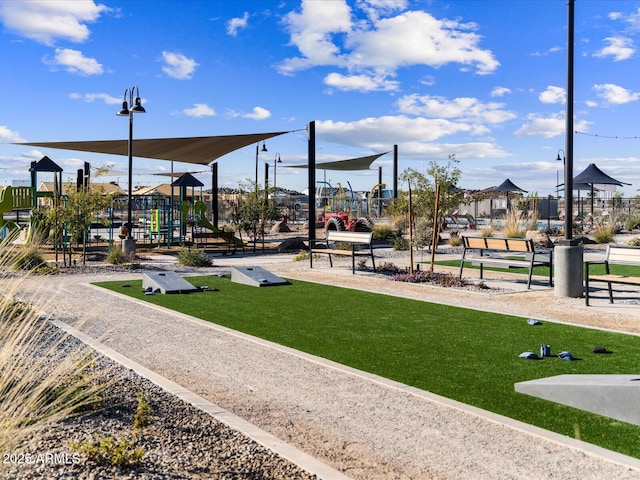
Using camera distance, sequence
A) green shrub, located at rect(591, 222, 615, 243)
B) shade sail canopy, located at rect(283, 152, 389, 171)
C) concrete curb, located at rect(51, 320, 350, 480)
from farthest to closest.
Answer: shade sail canopy, located at rect(283, 152, 389, 171), green shrub, located at rect(591, 222, 615, 243), concrete curb, located at rect(51, 320, 350, 480)

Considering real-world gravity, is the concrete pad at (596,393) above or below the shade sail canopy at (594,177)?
below

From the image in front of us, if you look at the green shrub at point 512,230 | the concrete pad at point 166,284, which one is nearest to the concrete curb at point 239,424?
the concrete pad at point 166,284

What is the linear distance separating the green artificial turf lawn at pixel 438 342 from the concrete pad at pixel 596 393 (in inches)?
2.7

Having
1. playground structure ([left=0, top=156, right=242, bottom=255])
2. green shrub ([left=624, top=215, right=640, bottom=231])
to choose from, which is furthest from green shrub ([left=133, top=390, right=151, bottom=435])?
green shrub ([left=624, top=215, right=640, bottom=231])

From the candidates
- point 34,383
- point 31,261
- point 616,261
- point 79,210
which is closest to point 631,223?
point 616,261

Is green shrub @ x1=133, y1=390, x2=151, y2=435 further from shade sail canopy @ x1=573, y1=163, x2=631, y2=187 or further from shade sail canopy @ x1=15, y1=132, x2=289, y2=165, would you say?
shade sail canopy @ x1=573, y1=163, x2=631, y2=187

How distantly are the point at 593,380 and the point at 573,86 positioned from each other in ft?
19.4

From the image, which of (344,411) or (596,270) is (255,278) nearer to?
(344,411)

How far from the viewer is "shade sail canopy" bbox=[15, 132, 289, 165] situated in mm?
15578

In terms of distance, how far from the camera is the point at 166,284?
9.72 meters

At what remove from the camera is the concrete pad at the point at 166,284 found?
9594 millimetres

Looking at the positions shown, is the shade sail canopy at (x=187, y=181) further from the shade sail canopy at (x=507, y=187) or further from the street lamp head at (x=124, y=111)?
the shade sail canopy at (x=507, y=187)

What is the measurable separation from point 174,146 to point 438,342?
11940 millimetres

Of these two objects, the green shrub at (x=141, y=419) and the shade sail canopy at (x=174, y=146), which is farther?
the shade sail canopy at (x=174, y=146)
